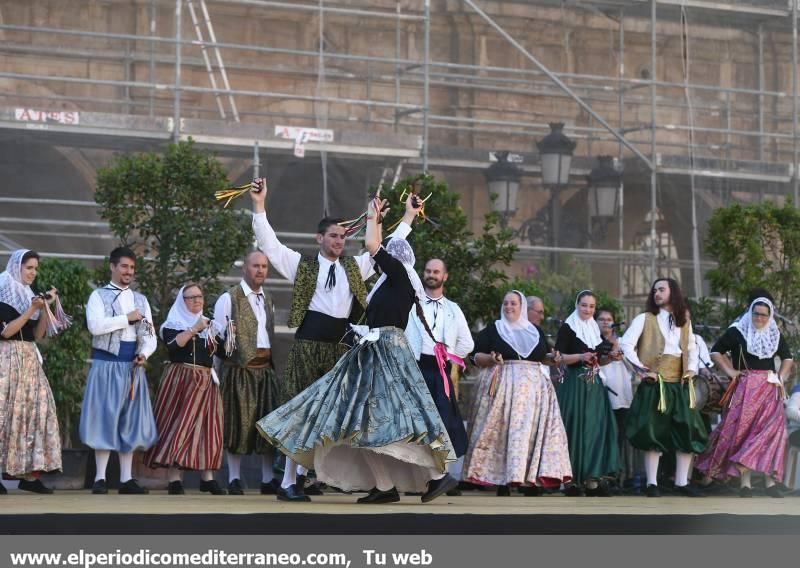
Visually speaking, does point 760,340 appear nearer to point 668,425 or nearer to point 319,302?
point 668,425

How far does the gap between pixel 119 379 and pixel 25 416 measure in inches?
24.4

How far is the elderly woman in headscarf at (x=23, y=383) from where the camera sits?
9484mm

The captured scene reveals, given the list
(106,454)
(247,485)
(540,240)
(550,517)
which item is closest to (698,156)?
(540,240)

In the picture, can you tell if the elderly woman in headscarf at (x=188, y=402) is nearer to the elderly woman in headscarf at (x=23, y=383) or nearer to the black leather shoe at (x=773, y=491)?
the elderly woman in headscarf at (x=23, y=383)

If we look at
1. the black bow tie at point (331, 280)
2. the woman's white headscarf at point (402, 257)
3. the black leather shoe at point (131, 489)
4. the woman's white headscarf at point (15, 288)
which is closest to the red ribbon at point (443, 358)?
the black bow tie at point (331, 280)

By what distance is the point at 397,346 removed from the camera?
7.96 m

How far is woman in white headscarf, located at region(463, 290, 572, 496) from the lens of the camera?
34.8ft

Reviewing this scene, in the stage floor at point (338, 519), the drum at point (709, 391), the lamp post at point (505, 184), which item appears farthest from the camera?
the lamp post at point (505, 184)

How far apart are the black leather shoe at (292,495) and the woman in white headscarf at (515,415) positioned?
2.50 m

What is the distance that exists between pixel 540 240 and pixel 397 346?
740cm

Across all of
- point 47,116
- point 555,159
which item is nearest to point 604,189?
point 555,159

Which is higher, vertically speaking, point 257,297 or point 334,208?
point 334,208

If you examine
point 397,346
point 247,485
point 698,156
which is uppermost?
point 698,156
